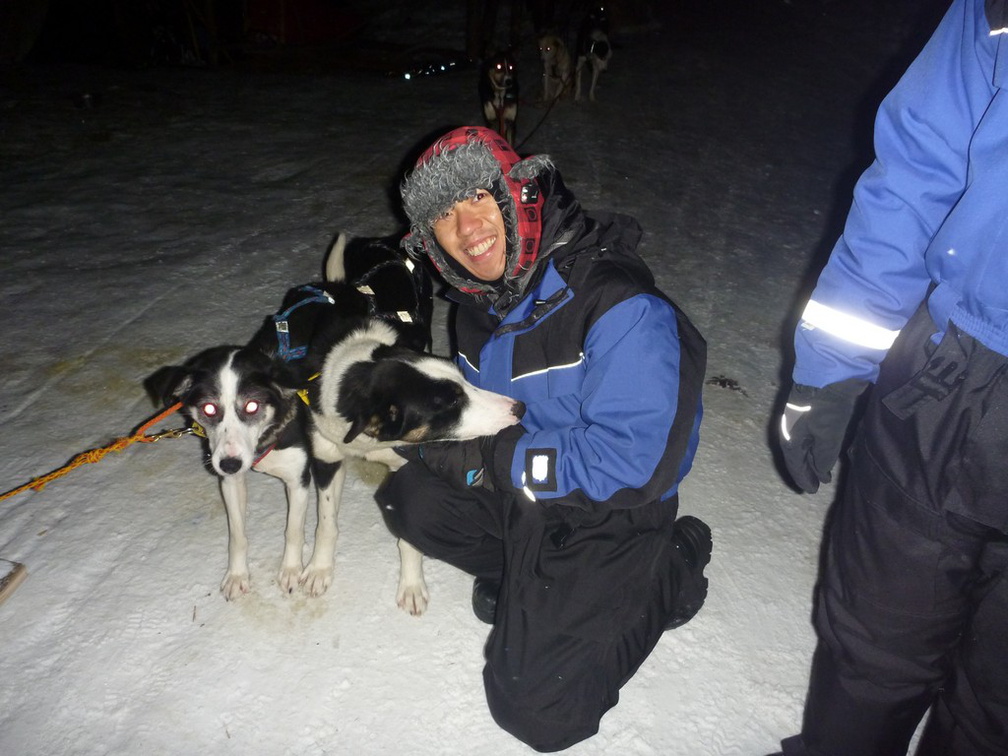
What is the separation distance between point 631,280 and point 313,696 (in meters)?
1.48

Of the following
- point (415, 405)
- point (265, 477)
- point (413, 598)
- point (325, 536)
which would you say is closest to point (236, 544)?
point (325, 536)

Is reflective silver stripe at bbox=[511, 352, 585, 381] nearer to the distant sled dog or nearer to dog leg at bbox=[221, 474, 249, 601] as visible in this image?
dog leg at bbox=[221, 474, 249, 601]

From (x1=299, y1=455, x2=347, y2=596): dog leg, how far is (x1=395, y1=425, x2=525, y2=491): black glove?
15.8 inches

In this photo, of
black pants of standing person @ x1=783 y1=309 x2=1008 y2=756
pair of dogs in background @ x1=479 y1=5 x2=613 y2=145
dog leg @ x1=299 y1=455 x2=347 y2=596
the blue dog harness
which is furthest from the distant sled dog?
black pants of standing person @ x1=783 y1=309 x2=1008 y2=756

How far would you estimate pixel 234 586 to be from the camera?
7.11 feet

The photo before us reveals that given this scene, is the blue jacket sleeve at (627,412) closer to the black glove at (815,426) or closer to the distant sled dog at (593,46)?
the black glove at (815,426)

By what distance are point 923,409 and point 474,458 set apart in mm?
1152

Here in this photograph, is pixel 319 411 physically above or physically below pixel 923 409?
below

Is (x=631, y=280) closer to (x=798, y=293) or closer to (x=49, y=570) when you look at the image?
(x=49, y=570)

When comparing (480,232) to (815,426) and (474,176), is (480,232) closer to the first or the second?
(474,176)

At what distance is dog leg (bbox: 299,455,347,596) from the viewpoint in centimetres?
221

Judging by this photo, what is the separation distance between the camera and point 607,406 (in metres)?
1.64

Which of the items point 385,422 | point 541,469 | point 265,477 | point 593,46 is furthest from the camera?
point 593,46

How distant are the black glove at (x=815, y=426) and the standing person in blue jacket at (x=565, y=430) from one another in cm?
25
